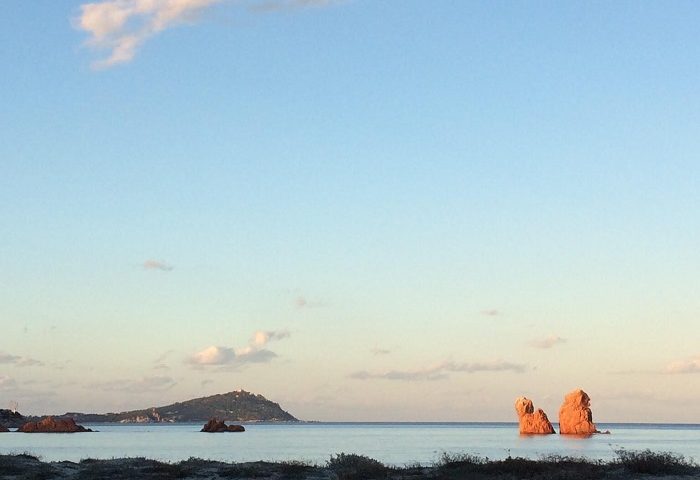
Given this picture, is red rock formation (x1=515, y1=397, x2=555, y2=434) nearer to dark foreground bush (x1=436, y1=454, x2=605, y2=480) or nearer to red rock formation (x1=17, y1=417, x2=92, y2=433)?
red rock formation (x1=17, y1=417, x2=92, y2=433)

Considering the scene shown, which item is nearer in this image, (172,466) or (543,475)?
(543,475)

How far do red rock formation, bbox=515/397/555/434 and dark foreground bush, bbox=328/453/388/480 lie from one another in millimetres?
129229

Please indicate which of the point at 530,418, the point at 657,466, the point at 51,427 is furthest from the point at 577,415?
the point at 657,466

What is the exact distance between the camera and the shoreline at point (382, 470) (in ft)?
130

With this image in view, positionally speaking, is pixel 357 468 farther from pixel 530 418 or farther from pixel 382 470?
pixel 530 418

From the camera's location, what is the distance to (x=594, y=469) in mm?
40375

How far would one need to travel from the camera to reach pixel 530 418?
563 feet

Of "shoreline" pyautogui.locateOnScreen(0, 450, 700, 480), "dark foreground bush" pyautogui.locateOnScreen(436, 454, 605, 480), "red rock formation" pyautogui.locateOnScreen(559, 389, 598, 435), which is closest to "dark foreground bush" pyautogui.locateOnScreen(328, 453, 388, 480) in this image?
"shoreline" pyautogui.locateOnScreen(0, 450, 700, 480)

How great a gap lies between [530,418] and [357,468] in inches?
5324

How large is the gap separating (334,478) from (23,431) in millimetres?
172484

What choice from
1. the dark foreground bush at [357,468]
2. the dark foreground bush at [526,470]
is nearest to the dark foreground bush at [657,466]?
the dark foreground bush at [526,470]

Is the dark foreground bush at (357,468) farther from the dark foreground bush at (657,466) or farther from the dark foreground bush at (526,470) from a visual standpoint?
the dark foreground bush at (657,466)

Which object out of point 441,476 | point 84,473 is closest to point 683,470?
point 441,476

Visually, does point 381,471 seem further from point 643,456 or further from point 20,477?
point 20,477
